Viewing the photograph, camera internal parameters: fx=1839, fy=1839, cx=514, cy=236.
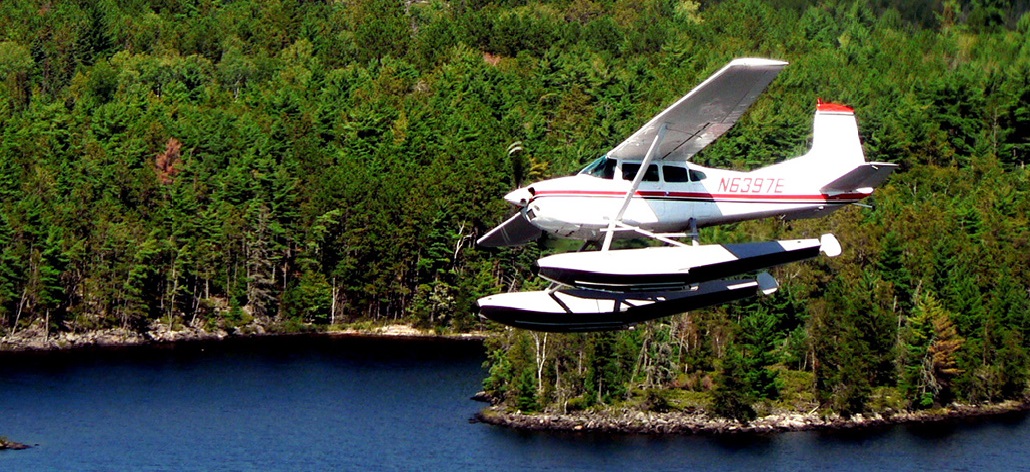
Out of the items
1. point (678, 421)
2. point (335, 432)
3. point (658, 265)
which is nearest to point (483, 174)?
point (335, 432)

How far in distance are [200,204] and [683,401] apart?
40135 millimetres

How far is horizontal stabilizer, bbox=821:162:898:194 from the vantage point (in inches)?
1346

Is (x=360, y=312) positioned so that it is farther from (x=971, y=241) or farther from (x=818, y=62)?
(x=818, y=62)

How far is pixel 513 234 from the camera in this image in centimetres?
3603

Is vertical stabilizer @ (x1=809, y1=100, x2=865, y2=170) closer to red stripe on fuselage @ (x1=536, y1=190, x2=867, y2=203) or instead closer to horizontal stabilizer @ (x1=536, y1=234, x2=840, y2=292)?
red stripe on fuselage @ (x1=536, y1=190, x2=867, y2=203)

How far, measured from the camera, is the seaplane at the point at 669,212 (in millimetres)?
32312

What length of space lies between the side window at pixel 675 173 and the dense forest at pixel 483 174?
3973 cm

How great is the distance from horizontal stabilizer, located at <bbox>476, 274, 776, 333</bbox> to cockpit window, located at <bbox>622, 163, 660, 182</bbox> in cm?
214

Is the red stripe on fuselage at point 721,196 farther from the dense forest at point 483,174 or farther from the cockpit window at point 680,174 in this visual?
the dense forest at point 483,174

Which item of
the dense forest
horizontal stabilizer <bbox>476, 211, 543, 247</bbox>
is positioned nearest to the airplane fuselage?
horizontal stabilizer <bbox>476, 211, 543, 247</bbox>

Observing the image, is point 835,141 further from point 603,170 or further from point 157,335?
point 157,335

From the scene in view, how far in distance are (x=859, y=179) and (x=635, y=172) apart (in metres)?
4.39

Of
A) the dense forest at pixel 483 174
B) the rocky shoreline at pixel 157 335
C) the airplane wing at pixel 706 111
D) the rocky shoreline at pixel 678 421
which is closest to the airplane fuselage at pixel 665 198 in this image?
the airplane wing at pixel 706 111

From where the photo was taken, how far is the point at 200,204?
106 metres
